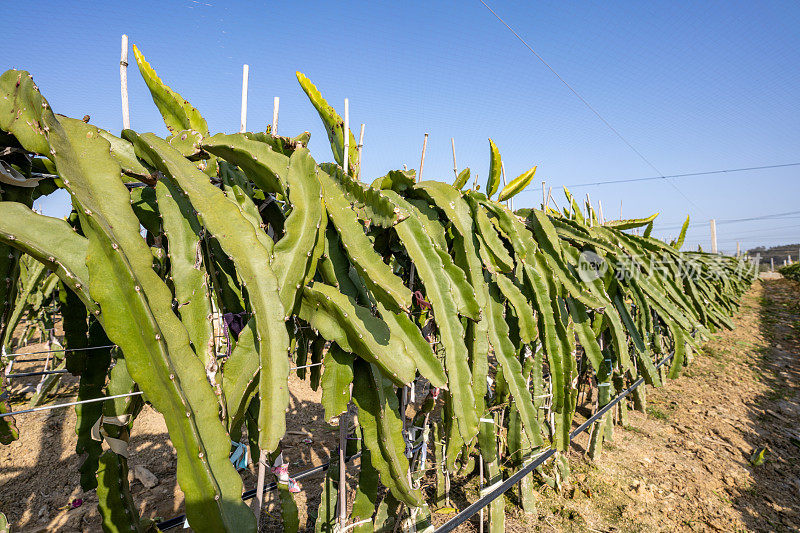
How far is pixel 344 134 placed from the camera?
131 cm

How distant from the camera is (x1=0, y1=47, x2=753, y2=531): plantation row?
0.68m

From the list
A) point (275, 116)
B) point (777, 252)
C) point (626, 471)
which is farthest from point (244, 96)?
point (777, 252)

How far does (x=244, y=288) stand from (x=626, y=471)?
3.16m

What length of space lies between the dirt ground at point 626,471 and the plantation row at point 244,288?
68 cm

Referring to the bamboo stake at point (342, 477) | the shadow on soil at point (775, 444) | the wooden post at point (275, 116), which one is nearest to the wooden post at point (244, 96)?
the wooden post at point (275, 116)

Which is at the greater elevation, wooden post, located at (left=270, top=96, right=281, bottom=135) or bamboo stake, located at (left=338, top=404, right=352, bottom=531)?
wooden post, located at (left=270, top=96, right=281, bottom=135)

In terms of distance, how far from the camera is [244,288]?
110cm

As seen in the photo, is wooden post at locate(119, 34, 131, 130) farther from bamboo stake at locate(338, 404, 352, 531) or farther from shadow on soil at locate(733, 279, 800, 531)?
shadow on soil at locate(733, 279, 800, 531)

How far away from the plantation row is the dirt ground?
0.68 metres

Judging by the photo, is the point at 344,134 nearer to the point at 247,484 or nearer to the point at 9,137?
the point at 9,137

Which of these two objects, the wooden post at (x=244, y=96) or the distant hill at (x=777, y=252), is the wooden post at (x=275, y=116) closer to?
Answer: the wooden post at (x=244, y=96)

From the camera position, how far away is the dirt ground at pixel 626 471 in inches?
97.2

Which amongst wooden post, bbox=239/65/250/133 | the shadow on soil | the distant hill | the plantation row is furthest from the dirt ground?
the distant hill

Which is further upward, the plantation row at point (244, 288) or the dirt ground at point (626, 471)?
the plantation row at point (244, 288)
